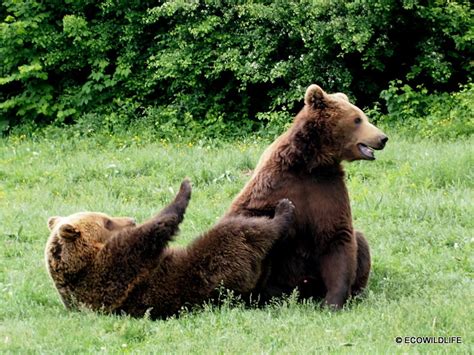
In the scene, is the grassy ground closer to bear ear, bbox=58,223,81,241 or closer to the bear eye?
bear ear, bbox=58,223,81,241

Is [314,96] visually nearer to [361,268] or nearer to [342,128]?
[342,128]

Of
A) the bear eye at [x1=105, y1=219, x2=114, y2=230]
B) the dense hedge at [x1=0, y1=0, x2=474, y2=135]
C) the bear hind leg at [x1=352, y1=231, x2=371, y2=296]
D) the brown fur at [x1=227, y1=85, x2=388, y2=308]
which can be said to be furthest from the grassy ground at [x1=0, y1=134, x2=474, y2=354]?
the dense hedge at [x1=0, y1=0, x2=474, y2=135]

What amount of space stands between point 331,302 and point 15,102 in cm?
1154

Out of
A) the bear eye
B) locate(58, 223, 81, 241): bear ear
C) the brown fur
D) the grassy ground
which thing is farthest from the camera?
the bear eye

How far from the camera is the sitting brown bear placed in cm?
684

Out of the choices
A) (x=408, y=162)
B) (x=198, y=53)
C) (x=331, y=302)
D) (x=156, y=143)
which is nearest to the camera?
(x=331, y=302)

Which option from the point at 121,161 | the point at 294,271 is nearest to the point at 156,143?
the point at 121,161

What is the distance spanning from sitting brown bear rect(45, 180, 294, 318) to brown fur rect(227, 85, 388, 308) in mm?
216

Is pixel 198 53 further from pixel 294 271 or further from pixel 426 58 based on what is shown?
pixel 294 271

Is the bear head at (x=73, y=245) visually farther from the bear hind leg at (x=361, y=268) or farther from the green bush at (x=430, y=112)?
the green bush at (x=430, y=112)

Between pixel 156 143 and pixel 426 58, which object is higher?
pixel 426 58

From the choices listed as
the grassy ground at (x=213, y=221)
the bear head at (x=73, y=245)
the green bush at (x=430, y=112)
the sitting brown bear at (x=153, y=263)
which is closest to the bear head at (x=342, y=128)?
the sitting brown bear at (x=153, y=263)

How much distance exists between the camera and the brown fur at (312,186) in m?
7.14

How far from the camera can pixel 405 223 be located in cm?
918
